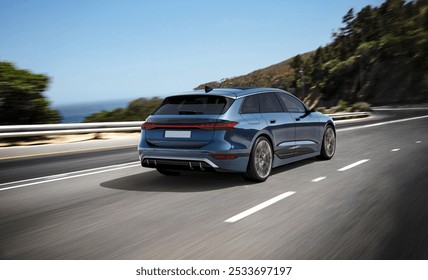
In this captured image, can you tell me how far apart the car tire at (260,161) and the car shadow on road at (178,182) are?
133 mm

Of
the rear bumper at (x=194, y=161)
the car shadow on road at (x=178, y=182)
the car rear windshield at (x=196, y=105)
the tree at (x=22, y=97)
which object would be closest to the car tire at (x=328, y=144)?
the car shadow on road at (x=178, y=182)

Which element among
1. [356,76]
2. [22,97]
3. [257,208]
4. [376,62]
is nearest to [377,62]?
[376,62]

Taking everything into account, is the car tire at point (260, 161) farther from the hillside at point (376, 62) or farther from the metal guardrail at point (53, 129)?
the hillside at point (376, 62)

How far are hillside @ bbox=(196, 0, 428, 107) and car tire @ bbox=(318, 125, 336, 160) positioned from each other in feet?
149

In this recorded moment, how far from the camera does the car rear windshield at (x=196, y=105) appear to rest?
6.85 metres

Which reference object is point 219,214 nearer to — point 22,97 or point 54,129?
point 54,129

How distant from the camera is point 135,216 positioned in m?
5.25

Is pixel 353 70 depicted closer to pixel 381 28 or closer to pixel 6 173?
pixel 381 28

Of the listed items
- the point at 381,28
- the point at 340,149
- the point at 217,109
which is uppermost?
the point at 381,28

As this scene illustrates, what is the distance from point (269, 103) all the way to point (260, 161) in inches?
46.6

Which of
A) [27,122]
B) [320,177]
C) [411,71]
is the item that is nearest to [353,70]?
[411,71]

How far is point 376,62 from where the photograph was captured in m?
84.4
